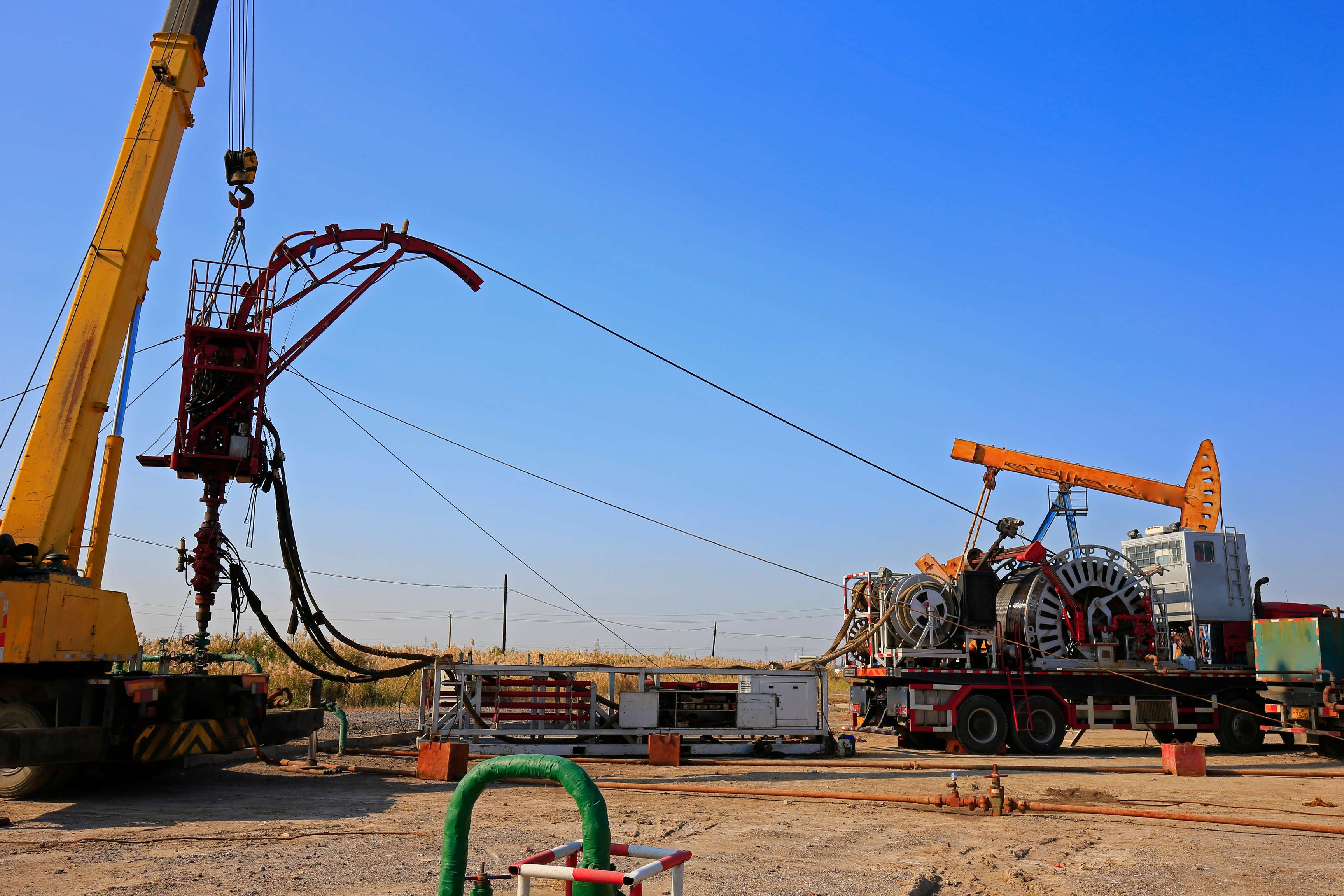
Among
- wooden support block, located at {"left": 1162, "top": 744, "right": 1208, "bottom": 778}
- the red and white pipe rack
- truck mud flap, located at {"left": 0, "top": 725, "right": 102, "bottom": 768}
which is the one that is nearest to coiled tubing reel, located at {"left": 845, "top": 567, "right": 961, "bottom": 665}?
wooden support block, located at {"left": 1162, "top": 744, "right": 1208, "bottom": 778}

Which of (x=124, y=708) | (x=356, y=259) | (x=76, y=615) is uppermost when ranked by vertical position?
(x=356, y=259)

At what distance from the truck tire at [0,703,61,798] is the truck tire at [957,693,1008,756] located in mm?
13628

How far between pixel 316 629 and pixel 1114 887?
10.7 meters

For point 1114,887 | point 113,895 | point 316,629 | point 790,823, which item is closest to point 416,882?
point 113,895

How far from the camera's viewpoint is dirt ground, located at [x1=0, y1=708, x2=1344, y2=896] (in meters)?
7.20

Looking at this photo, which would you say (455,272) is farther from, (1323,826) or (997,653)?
(1323,826)

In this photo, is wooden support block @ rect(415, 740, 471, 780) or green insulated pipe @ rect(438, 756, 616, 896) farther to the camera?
wooden support block @ rect(415, 740, 471, 780)

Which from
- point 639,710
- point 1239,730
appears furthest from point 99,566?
point 1239,730

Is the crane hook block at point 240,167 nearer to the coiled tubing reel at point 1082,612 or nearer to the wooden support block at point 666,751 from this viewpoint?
the wooden support block at point 666,751

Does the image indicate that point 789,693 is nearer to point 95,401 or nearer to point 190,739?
point 190,739

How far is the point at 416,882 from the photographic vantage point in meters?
7.00

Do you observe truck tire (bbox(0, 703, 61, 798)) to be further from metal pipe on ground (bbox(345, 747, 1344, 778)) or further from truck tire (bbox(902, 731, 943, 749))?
truck tire (bbox(902, 731, 943, 749))

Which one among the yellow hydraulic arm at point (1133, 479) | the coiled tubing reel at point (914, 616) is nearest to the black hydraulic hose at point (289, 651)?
the coiled tubing reel at point (914, 616)

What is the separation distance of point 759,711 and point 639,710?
73.5 inches
